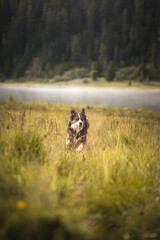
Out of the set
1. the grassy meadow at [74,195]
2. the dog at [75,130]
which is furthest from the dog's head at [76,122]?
Answer: the grassy meadow at [74,195]

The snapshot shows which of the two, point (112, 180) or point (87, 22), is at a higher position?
point (87, 22)

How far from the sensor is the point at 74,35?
441 feet

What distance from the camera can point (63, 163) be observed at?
3.91 metres

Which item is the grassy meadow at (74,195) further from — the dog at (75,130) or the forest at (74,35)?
the forest at (74,35)

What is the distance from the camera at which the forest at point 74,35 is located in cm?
11204

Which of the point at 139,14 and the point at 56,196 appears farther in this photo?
the point at 139,14

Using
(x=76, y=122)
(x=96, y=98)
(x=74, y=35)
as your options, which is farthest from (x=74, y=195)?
(x=74, y=35)

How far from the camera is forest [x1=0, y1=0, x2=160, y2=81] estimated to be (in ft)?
368

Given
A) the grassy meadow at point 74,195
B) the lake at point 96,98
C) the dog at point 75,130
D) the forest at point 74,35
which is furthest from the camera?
the forest at point 74,35

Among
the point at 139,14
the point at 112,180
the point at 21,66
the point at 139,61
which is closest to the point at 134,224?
the point at 112,180

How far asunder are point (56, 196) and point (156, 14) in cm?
14945

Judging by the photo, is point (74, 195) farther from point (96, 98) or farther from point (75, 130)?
point (96, 98)

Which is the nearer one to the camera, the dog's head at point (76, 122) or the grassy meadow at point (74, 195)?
the grassy meadow at point (74, 195)

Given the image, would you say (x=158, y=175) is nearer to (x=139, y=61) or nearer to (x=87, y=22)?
(x=139, y=61)
